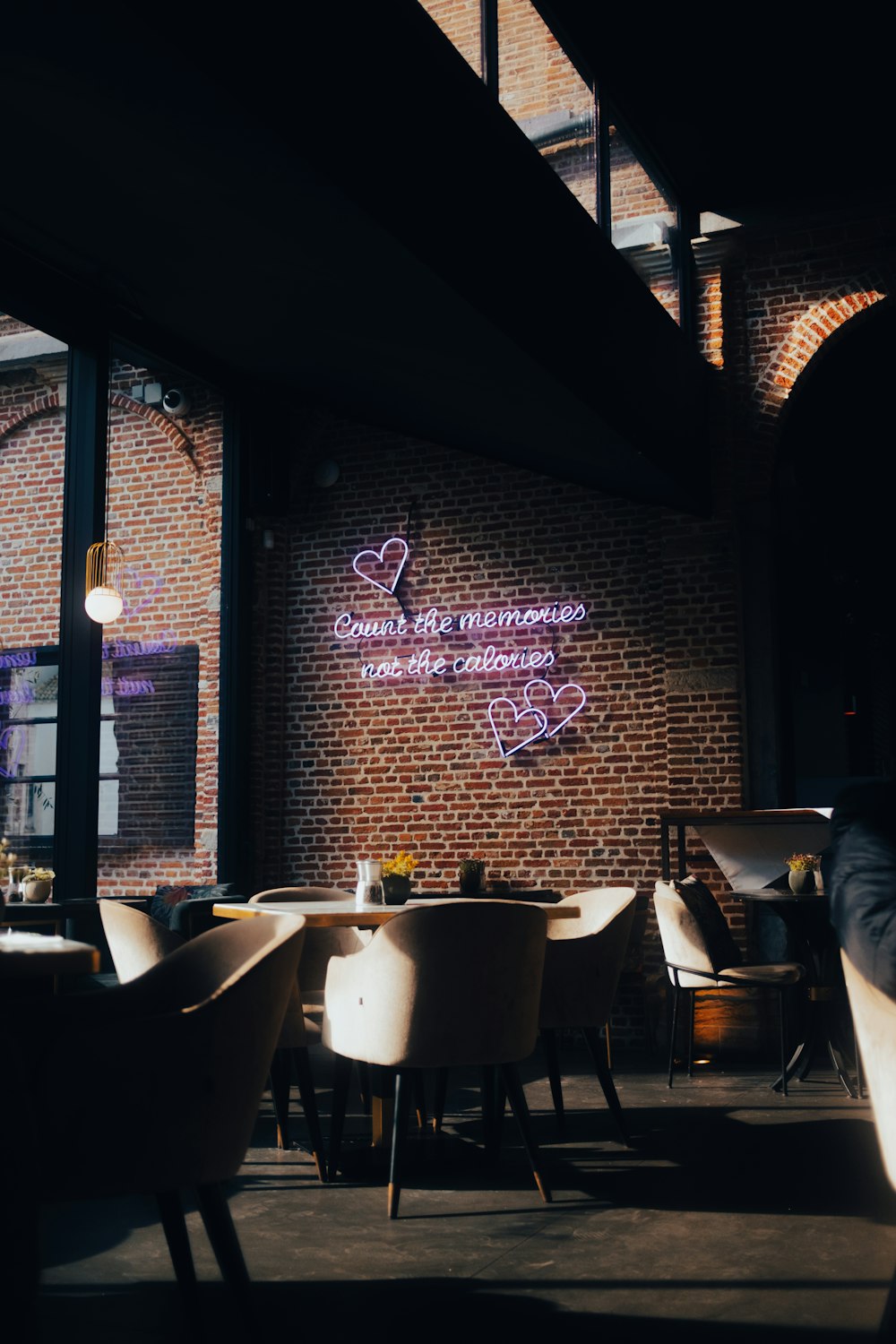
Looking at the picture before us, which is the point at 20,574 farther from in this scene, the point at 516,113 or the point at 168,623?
the point at 516,113

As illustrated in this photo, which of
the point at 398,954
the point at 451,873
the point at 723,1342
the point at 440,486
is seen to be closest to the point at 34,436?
the point at 440,486

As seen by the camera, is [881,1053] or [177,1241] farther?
[177,1241]

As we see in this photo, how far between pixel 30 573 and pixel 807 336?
4386mm

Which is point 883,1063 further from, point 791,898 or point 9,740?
point 9,740

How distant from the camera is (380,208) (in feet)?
12.7

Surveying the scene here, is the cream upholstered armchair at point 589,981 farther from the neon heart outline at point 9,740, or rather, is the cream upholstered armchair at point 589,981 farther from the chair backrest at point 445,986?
the neon heart outline at point 9,740

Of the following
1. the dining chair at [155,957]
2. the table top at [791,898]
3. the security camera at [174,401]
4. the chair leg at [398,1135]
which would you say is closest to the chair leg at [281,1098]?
the dining chair at [155,957]

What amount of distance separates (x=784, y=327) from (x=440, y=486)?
2220 mm

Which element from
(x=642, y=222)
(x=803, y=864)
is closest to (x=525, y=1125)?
(x=803, y=864)

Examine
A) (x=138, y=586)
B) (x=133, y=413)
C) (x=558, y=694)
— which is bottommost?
(x=558, y=694)

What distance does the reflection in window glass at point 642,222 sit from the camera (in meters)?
6.70

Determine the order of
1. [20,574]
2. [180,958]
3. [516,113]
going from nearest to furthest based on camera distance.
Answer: [180,958] < [516,113] < [20,574]

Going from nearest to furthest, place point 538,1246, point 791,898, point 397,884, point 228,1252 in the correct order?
point 228,1252
point 538,1246
point 397,884
point 791,898

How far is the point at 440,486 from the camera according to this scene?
25.7 feet
